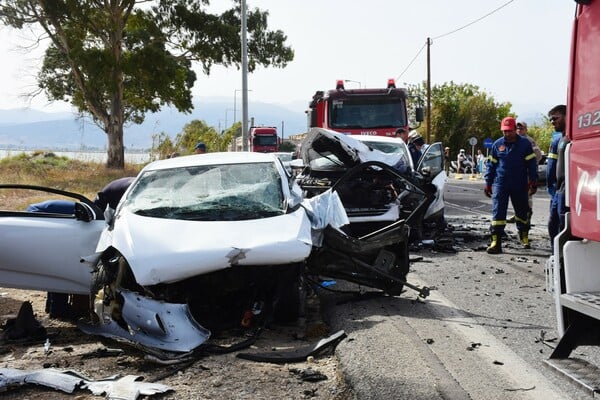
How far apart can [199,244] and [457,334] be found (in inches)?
86.8

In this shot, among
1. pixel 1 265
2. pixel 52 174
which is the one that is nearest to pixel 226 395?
pixel 1 265

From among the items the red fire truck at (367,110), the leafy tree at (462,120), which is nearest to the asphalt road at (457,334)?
the red fire truck at (367,110)

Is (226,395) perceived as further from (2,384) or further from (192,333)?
(2,384)

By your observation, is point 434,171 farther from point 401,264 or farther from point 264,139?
point 264,139

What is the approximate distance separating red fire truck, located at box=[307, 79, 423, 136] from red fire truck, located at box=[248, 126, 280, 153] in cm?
2639

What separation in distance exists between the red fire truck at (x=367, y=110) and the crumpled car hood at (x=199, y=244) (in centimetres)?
1056

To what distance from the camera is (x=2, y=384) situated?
13.8 feet

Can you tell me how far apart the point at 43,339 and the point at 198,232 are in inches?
69.3

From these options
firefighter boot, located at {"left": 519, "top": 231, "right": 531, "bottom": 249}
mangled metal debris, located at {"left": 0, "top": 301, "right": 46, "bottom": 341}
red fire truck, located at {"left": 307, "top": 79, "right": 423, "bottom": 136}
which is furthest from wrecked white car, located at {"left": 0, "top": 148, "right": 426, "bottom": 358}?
red fire truck, located at {"left": 307, "top": 79, "right": 423, "bottom": 136}

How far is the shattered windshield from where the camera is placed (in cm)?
581

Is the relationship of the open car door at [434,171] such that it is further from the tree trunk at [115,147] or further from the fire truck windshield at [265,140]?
the fire truck windshield at [265,140]

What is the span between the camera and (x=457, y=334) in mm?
5254

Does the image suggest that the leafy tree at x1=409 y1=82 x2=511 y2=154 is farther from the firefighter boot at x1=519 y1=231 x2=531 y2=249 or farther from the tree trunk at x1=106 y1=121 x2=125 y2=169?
the firefighter boot at x1=519 y1=231 x2=531 y2=249

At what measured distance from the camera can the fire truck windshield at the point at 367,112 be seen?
52.5 feet
